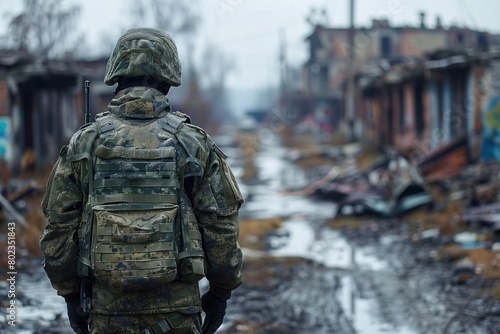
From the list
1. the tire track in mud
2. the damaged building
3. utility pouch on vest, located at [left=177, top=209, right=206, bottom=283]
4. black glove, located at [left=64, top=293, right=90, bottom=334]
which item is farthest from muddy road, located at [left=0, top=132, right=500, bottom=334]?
the damaged building

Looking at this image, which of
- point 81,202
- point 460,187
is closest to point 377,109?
point 460,187

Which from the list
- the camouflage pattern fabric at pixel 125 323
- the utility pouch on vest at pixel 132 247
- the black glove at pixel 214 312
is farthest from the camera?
the black glove at pixel 214 312

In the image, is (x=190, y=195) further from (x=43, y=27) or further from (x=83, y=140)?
(x=43, y=27)

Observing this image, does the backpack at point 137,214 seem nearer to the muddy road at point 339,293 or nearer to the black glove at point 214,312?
the black glove at point 214,312

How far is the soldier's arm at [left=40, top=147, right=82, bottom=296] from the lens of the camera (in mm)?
3002

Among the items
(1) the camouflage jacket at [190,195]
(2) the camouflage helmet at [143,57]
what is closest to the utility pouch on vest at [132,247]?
(1) the camouflage jacket at [190,195]

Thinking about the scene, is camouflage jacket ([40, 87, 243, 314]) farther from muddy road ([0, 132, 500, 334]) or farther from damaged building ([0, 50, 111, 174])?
damaged building ([0, 50, 111, 174])

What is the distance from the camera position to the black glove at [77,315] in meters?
3.09

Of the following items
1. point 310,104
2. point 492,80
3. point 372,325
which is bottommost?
point 310,104

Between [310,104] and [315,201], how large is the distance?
2823 centimetres

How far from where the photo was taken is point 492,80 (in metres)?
15.8

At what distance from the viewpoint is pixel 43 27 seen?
22.2 m

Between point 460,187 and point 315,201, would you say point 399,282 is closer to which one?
point 460,187

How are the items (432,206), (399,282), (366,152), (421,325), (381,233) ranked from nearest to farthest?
(421,325), (399,282), (381,233), (432,206), (366,152)
